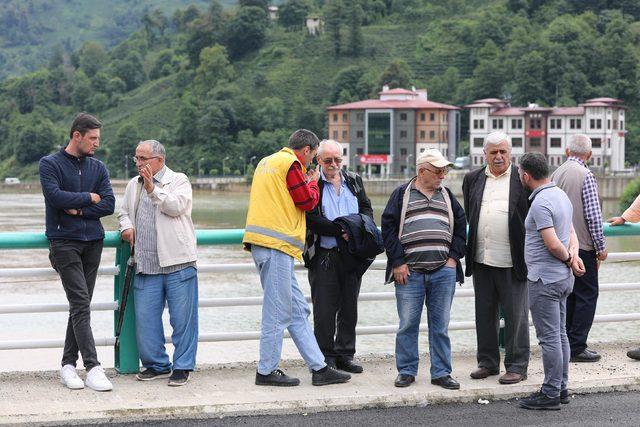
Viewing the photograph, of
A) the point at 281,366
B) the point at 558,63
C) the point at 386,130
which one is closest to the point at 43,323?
the point at 281,366

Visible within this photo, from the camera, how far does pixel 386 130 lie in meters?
108

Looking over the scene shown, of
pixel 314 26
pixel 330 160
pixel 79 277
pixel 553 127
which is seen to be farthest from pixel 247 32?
pixel 79 277

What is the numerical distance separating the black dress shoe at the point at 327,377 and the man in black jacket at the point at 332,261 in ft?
1.08

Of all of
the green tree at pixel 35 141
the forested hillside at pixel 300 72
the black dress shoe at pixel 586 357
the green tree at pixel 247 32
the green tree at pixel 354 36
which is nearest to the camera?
the black dress shoe at pixel 586 357

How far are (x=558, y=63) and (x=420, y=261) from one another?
400 feet

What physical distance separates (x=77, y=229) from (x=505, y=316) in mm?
2580

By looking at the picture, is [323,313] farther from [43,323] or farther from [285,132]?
[285,132]

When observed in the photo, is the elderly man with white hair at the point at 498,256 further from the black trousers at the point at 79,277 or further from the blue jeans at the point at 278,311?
the black trousers at the point at 79,277

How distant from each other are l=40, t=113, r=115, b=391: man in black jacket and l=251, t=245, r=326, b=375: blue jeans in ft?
2.95

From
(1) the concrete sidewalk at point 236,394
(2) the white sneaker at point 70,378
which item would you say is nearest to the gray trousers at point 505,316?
(1) the concrete sidewalk at point 236,394

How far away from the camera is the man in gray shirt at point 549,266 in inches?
231

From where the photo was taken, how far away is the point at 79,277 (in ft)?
19.5

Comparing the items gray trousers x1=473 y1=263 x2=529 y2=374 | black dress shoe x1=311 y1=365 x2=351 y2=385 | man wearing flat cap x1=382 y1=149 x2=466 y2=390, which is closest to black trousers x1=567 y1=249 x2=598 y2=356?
gray trousers x1=473 y1=263 x2=529 y2=374

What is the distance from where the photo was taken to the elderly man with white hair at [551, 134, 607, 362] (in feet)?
22.2
